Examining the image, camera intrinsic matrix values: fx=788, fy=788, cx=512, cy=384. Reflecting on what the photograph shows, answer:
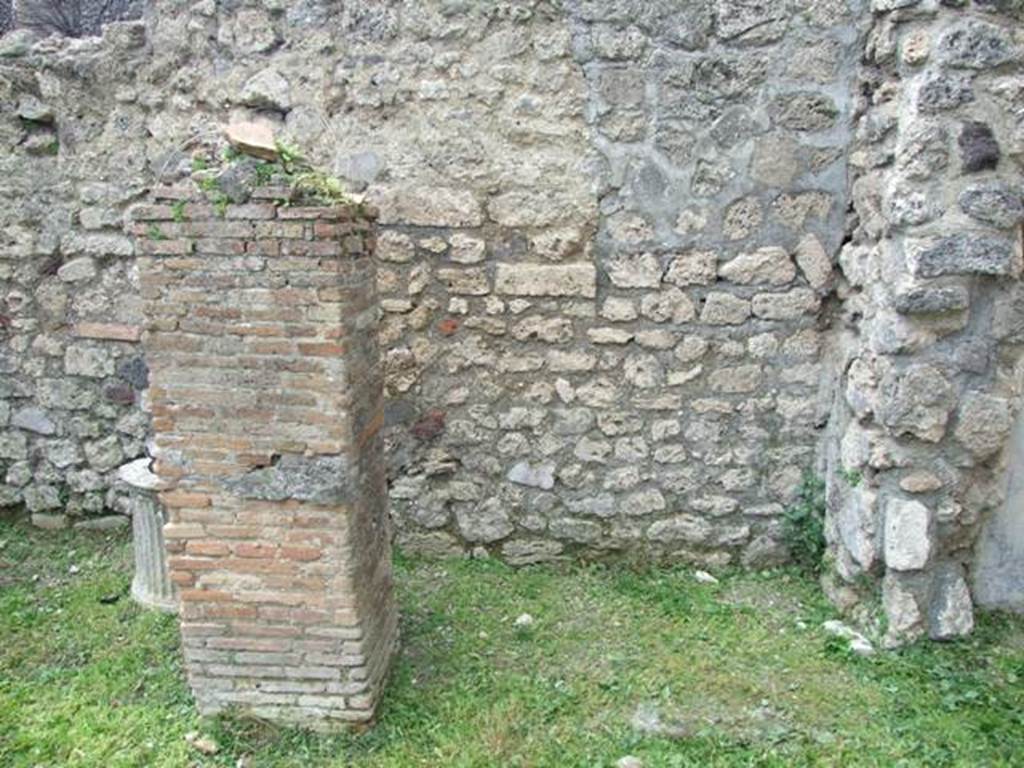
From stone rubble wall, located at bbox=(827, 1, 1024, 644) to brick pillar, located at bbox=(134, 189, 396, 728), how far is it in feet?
7.22


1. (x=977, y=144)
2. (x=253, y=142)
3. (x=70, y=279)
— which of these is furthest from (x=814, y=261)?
(x=70, y=279)

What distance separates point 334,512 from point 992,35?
122 inches

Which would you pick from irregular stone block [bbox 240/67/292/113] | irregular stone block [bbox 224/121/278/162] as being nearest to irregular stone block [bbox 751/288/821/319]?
irregular stone block [bbox 224/121/278/162]

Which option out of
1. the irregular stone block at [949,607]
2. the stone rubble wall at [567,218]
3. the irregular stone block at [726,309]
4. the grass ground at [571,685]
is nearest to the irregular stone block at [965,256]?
the stone rubble wall at [567,218]

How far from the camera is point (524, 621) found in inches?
150

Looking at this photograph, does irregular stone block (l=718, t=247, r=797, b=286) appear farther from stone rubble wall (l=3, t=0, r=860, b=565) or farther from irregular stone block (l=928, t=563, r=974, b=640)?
irregular stone block (l=928, t=563, r=974, b=640)

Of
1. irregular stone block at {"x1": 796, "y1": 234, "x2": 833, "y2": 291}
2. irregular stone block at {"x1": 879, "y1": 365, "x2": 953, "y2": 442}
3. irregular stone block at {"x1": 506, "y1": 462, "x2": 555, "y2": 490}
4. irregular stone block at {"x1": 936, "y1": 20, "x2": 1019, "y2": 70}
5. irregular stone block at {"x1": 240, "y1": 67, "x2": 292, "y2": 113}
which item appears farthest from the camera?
irregular stone block at {"x1": 506, "y1": 462, "x2": 555, "y2": 490}

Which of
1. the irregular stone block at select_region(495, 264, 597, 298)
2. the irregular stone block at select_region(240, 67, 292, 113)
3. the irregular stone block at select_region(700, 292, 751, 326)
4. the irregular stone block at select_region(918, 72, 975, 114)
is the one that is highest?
the irregular stone block at select_region(240, 67, 292, 113)

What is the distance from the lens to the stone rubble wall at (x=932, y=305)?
3.13 meters

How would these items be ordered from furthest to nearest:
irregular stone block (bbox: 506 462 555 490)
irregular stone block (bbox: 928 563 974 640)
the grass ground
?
1. irregular stone block (bbox: 506 462 555 490)
2. irregular stone block (bbox: 928 563 974 640)
3. the grass ground

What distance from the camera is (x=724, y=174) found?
3.90 m

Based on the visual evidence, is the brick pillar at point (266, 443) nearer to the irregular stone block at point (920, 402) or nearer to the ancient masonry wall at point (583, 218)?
the ancient masonry wall at point (583, 218)

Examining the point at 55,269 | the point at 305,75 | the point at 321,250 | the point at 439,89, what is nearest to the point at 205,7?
the point at 305,75

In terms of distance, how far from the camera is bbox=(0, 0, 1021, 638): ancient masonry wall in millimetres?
3791
